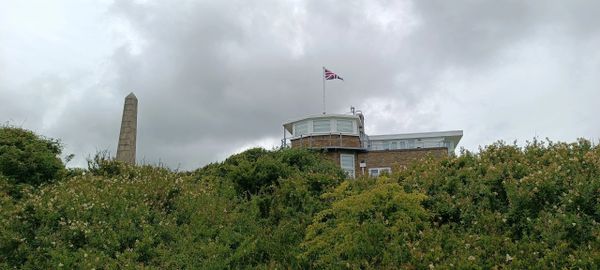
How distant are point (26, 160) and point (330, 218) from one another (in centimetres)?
678

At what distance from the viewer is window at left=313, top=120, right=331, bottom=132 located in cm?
3678

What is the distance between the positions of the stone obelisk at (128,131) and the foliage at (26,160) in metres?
5.97

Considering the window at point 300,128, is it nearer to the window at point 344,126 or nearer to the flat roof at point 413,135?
the window at point 344,126

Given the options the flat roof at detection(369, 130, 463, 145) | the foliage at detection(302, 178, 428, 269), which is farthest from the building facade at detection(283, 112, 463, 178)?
the foliage at detection(302, 178, 428, 269)

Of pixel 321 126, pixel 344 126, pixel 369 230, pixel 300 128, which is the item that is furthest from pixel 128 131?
pixel 300 128

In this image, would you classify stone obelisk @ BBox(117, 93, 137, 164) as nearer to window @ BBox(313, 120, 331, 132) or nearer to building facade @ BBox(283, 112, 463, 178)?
building facade @ BBox(283, 112, 463, 178)

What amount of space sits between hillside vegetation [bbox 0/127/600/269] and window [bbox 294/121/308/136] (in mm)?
27180

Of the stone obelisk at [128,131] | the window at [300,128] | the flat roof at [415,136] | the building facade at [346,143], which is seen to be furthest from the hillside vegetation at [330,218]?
the flat roof at [415,136]

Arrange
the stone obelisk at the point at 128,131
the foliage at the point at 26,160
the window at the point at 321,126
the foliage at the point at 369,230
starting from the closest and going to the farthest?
the foliage at the point at 369,230 < the foliage at the point at 26,160 < the stone obelisk at the point at 128,131 < the window at the point at 321,126

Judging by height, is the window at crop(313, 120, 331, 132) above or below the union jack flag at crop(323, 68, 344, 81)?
below

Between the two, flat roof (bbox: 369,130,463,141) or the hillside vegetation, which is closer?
the hillside vegetation

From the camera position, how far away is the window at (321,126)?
121 ft

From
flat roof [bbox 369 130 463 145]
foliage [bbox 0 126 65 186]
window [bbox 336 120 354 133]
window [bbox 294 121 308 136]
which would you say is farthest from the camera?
flat roof [bbox 369 130 463 145]

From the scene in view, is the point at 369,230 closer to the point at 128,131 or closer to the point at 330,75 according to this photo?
the point at 128,131
